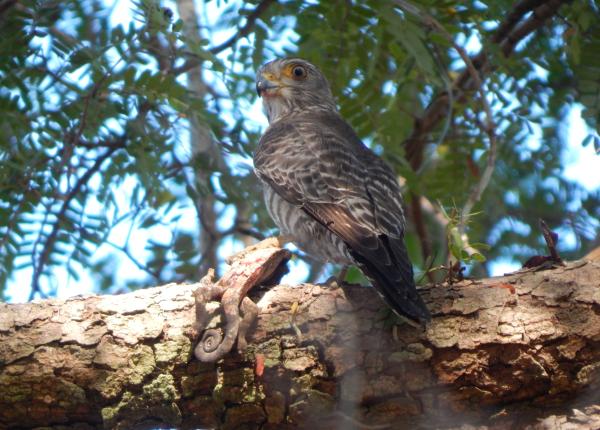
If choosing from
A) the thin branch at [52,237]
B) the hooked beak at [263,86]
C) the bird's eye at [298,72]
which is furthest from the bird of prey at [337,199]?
the thin branch at [52,237]

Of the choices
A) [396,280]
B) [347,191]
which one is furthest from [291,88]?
[396,280]

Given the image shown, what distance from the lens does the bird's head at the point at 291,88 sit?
19.1 ft

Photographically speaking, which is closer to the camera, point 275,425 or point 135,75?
point 275,425

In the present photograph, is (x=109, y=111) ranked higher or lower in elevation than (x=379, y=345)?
higher

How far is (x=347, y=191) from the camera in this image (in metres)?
4.21

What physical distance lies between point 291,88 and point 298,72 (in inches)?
4.7

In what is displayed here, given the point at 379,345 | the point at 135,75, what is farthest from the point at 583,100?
the point at 135,75

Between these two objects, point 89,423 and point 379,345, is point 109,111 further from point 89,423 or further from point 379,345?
point 379,345

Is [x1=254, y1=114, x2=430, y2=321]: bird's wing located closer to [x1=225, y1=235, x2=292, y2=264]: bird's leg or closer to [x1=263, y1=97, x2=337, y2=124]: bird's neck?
[x1=225, y1=235, x2=292, y2=264]: bird's leg

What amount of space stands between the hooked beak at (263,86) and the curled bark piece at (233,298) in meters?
2.46

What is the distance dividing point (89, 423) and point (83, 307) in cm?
43

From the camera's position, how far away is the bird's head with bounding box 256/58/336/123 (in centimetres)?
582

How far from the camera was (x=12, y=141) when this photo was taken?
14.9 ft

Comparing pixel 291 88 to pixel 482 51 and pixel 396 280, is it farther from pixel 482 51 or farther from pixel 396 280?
pixel 396 280
